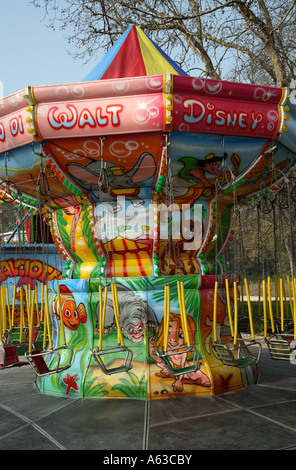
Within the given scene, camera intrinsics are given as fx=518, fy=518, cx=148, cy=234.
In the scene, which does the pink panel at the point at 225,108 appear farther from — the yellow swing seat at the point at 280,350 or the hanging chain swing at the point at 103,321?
the yellow swing seat at the point at 280,350

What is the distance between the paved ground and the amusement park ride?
35 centimetres

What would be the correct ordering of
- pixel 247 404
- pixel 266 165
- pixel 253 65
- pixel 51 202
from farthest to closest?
pixel 253 65
pixel 51 202
pixel 266 165
pixel 247 404

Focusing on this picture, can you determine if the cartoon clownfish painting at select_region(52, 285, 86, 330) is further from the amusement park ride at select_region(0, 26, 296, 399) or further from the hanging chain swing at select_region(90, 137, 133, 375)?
the hanging chain swing at select_region(90, 137, 133, 375)

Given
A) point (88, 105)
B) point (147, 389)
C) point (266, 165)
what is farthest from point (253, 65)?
point (147, 389)

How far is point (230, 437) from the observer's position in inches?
171

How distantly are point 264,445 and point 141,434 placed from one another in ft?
3.41

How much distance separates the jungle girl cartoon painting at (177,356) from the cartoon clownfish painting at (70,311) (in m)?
0.94

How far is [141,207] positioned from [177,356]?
185cm

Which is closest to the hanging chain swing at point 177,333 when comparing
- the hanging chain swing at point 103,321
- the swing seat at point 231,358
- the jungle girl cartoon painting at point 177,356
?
the jungle girl cartoon painting at point 177,356

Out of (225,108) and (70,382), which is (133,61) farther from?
(70,382)

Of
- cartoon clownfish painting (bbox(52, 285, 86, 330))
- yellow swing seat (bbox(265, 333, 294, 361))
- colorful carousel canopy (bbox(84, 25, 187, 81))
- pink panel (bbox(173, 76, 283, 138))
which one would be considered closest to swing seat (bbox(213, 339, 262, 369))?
yellow swing seat (bbox(265, 333, 294, 361))

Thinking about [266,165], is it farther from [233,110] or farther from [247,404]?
[247,404]

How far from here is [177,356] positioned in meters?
5.98

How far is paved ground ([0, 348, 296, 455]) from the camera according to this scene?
13.8ft
